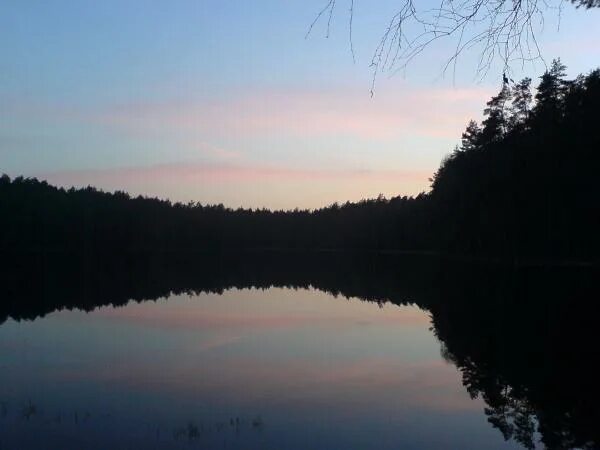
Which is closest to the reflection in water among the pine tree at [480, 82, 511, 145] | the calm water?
the calm water

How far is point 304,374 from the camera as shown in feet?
49.9

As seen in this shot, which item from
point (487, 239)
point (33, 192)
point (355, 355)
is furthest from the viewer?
point (33, 192)

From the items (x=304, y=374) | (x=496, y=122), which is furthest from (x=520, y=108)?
(x=304, y=374)

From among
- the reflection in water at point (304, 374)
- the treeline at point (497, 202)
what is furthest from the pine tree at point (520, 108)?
the reflection in water at point (304, 374)

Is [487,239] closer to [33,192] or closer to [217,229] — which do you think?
[33,192]

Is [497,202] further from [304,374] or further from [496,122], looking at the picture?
[304,374]

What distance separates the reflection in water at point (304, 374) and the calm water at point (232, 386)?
1.4 inches

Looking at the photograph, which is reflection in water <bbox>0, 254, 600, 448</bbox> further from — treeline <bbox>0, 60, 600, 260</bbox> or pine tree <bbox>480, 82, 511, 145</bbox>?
pine tree <bbox>480, 82, 511, 145</bbox>

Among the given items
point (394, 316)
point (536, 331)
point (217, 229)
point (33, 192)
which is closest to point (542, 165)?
point (394, 316)

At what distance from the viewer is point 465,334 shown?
69.1 ft

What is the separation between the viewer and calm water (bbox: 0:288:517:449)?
10.5m

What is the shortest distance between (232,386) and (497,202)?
151ft

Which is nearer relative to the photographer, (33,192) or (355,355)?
(355,355)

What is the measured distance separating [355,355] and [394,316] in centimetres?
922
